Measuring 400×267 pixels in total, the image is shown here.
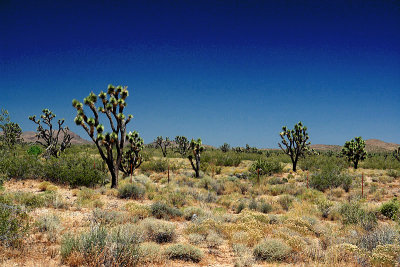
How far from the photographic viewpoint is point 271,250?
282 inches

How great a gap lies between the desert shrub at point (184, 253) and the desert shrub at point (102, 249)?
988mm

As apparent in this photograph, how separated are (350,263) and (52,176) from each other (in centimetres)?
1792

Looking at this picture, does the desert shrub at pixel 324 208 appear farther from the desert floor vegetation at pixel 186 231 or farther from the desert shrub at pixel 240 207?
the desert shrub at pixel 240 207

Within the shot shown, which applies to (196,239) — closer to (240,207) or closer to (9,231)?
(9,231)

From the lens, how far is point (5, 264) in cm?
565

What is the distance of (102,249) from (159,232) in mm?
2576

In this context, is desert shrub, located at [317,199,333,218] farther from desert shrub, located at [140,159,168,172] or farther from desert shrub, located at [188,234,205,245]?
desert shrub, located at [140,159,168,172]

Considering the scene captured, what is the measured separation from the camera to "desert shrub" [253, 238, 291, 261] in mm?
7062

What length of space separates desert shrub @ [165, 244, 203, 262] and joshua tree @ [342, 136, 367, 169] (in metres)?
34.9

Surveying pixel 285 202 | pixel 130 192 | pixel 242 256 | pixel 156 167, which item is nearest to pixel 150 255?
pixel 242 256

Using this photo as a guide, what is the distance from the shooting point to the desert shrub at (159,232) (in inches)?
331

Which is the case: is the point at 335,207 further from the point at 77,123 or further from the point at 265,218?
the point at 77,123

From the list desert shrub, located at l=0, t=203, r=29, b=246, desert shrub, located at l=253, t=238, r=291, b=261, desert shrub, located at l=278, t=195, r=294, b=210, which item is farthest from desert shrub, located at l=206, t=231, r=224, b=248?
desert shrub, located at l=278, t=195, r=294, b=210

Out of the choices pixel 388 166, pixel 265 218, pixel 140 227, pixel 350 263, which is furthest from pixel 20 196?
pixel 388 166
